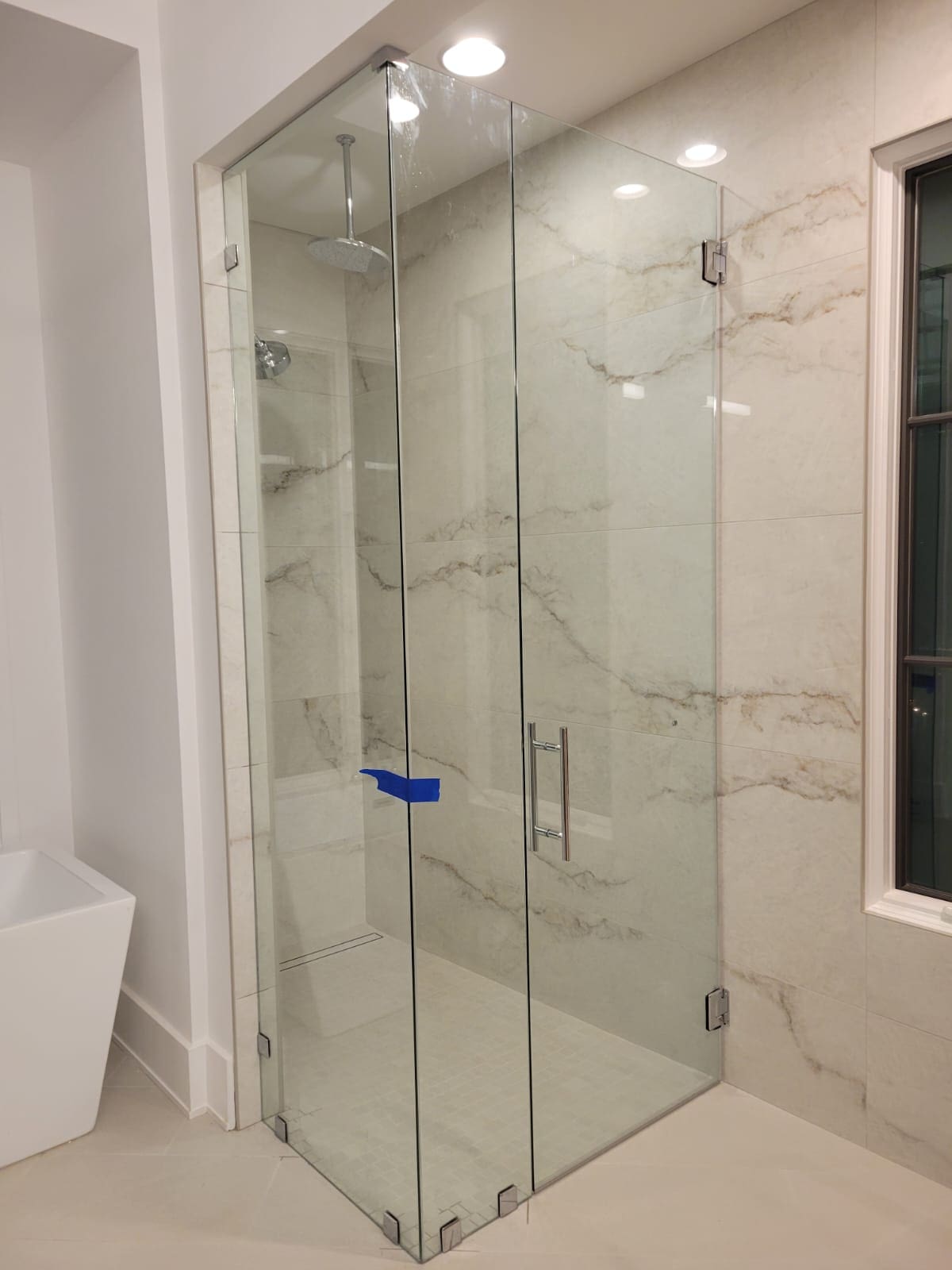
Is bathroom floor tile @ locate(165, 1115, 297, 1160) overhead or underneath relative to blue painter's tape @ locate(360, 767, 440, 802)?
underneath

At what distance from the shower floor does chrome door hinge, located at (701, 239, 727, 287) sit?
1718 mm

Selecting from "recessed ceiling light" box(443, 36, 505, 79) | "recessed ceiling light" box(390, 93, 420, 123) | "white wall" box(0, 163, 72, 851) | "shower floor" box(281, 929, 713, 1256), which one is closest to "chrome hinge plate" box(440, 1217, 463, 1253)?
"shower floor" box(281, 929, 713, 1256)

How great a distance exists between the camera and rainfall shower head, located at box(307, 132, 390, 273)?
5.75 ft

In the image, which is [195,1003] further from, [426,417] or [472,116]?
[472,116]

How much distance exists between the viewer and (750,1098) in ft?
7.91

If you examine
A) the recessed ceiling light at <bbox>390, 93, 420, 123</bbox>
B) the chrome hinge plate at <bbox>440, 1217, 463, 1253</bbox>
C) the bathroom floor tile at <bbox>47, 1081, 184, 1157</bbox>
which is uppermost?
the recessed ceiling light at <bbox>390, 93, 420, 123</bbox>

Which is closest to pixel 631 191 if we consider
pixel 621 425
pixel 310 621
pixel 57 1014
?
pixel 621 425

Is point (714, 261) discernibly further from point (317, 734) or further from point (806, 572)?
point (317, 734)

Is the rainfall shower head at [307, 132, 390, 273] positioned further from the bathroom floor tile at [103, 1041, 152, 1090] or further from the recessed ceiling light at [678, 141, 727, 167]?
the bathroom floor tile at [103, 1041, 152, 1090]

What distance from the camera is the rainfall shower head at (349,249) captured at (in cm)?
175

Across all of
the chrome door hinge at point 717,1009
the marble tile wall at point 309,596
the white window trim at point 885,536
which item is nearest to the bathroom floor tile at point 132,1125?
the marble tile wall at point 309,596

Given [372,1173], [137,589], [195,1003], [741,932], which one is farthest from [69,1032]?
[741,932]

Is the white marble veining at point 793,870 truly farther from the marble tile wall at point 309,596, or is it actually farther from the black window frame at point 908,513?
the marble tile wall at point 309,596

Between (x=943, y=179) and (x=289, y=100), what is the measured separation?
139 cm
